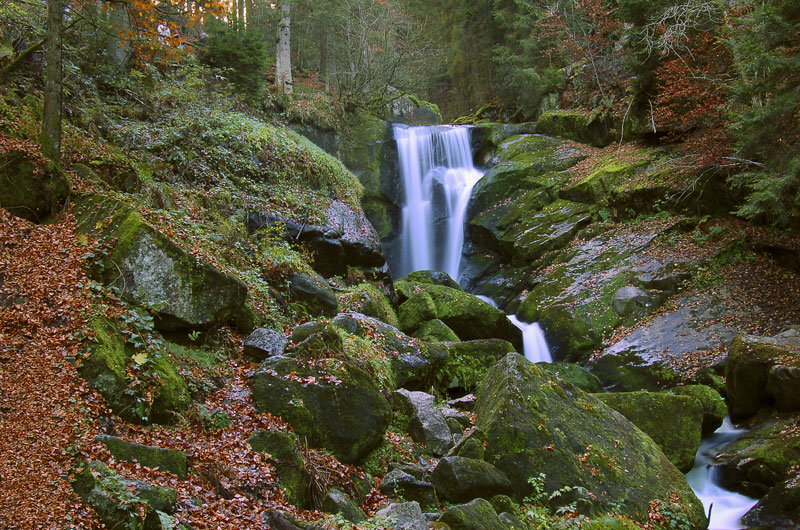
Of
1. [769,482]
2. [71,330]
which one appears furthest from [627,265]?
[71,330]

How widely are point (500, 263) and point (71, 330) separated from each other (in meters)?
14.1

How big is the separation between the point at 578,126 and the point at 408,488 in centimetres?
1867

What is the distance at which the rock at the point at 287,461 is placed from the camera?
4.87 meters

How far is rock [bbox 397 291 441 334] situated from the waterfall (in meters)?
5.83

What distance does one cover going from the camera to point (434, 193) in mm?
20734

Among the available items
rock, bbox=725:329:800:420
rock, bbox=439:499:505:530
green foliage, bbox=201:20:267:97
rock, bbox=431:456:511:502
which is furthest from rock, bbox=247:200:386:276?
rock, bbox=725:329:800:420

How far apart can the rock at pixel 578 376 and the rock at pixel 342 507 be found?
6.96m

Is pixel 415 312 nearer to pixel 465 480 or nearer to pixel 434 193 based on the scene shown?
pixel 465 480

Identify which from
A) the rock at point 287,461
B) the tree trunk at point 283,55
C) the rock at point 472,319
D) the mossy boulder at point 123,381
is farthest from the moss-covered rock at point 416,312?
the tree trunk at point 283,55

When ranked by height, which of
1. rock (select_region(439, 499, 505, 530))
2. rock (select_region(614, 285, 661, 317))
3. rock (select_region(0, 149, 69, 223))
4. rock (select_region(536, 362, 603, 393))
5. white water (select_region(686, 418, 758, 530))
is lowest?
white water (select_region(686, 418, 758, 530))

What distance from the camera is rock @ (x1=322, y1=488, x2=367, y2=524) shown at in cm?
467

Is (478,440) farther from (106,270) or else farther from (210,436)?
(106,270)

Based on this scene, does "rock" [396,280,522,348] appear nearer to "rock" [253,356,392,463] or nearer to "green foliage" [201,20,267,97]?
"rock" [253,356,392,463]

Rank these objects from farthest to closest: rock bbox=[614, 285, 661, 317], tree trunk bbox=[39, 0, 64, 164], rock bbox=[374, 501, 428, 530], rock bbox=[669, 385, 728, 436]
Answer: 1. rock bbox=[614, 285, 661, 317]
2. rock bbox=[669, 385, 728, 436]
3. tree trunk bbox=[39, 0, 64, 164]
4. rock bbox=[374, 501, 428, 530]
